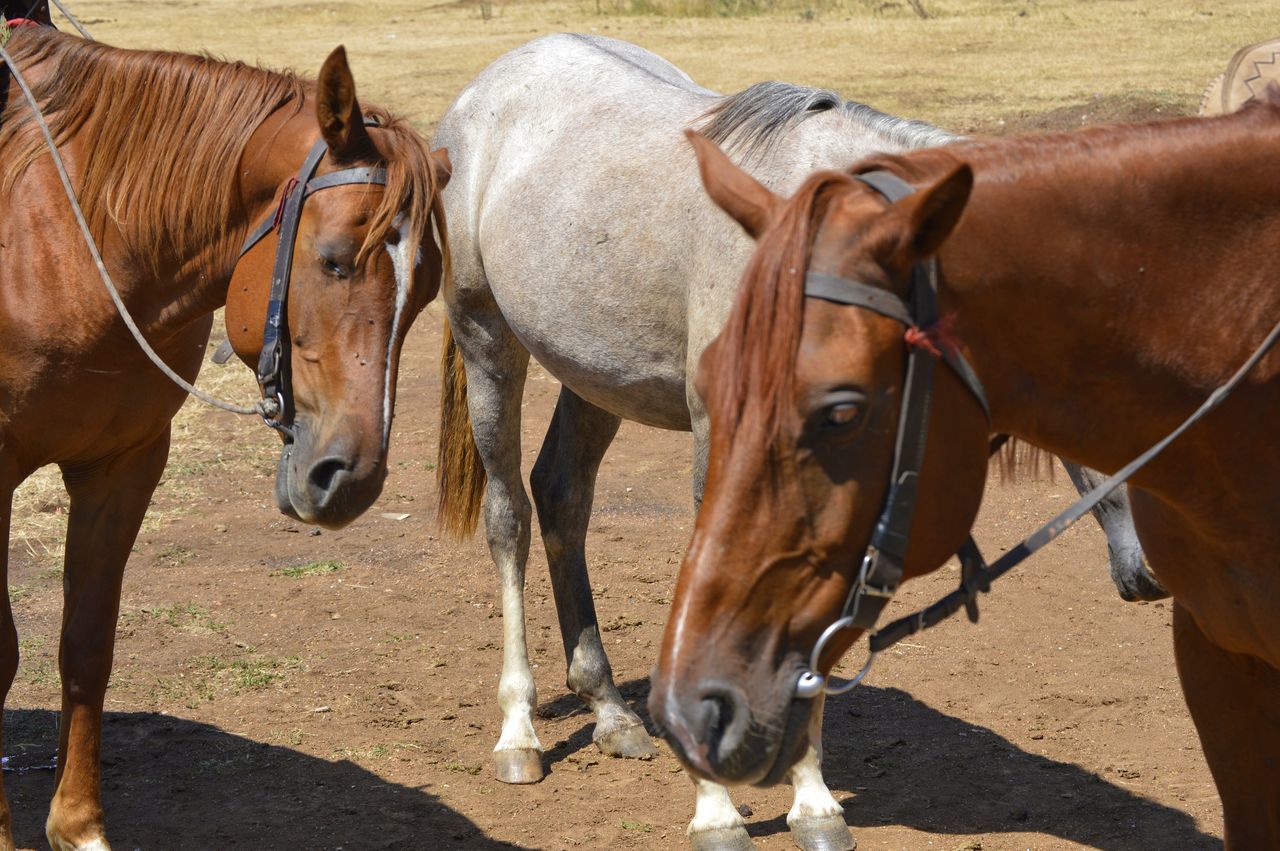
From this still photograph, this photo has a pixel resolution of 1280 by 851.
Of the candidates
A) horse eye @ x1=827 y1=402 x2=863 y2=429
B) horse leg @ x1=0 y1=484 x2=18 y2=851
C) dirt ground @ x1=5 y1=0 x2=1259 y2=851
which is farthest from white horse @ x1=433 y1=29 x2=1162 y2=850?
horse eye @ x1=827 y1=402 x2=863 y2=429

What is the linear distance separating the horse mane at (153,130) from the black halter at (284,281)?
21 centimetres

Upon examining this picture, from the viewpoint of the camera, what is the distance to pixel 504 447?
4.77 metres

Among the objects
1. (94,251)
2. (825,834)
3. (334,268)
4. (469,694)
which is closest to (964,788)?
(825,834)

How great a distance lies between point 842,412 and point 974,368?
26 cm

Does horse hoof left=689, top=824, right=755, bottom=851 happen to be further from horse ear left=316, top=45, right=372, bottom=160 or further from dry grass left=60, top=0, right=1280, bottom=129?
dry grass left=60, top=0, right=1280, bottom=129

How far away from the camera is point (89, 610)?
12.3 ft

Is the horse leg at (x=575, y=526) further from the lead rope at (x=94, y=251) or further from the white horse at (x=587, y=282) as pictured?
the lead rope at (x=94, y=251)

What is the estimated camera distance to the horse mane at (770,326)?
1.83 metres

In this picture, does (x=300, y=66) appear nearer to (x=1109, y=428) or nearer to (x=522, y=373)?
(x=522, y=373)

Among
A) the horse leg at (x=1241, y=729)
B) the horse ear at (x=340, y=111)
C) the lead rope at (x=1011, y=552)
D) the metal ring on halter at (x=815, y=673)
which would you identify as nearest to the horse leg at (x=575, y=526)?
the horse ear at (x=340, y=111)

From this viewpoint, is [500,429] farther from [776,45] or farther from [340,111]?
[776,45]

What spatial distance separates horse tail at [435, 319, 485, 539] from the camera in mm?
5043

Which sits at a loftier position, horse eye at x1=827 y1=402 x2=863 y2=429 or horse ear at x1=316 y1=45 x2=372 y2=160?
horse ear at x1=316 y1=45 x2=372 y2=160

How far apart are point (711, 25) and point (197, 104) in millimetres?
17924
